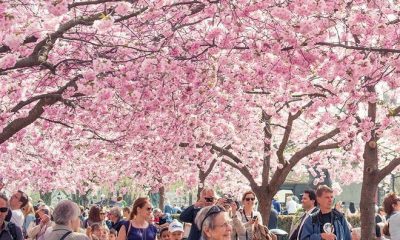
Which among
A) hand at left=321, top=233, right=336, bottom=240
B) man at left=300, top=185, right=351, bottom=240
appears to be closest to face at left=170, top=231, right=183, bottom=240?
man at left=300, top=185, right=351, bottom=240

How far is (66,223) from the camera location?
7215mm

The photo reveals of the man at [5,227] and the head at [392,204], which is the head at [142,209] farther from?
the head at [392,204]

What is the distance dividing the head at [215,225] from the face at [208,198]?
4.06 m

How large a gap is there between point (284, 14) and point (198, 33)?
246cm

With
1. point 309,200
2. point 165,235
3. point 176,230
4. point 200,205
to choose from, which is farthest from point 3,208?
point 309,200

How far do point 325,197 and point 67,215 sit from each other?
3.67 metres

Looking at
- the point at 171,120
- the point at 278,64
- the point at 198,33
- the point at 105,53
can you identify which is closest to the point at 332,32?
the point at 278,64

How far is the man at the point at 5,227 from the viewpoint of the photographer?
8734 millimetres

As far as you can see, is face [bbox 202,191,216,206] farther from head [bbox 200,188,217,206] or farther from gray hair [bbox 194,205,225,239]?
gray hair [bbox 194,205,225,239]

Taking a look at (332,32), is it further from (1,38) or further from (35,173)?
(35,173)

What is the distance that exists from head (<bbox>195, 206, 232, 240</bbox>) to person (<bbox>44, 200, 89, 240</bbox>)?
1423 mm

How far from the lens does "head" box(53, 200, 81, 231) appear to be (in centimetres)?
722

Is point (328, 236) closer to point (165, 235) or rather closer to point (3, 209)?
point (165, 235)

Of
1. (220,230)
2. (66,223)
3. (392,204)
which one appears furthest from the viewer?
(392,204)
